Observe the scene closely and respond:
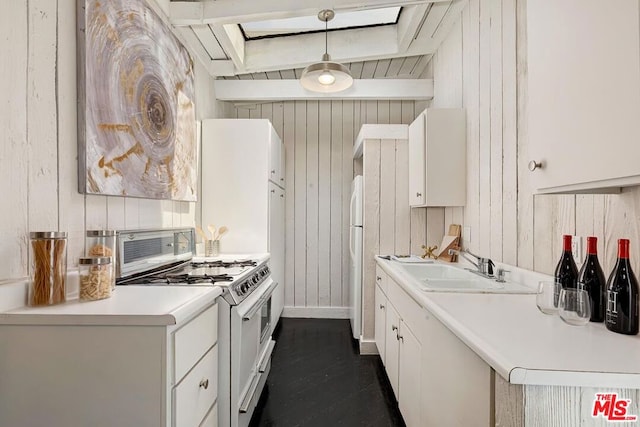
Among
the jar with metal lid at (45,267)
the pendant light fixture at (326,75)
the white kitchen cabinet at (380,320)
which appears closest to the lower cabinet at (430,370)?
the white kitchen cabinet at (380,320)

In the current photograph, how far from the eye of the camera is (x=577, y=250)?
142 cm

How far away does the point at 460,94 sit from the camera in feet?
8.96

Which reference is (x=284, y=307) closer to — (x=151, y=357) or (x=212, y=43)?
(x=212, y=43)

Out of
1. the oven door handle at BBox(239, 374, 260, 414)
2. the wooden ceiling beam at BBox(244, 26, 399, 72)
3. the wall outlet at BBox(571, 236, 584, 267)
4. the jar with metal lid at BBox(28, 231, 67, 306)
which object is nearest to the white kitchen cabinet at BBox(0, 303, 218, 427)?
the jar with metal lid at BBox(28, 231, 67, 306)

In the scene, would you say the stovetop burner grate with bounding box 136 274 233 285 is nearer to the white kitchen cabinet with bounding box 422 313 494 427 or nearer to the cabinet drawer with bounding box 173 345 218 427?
the cabinet drawer with bounding box 173 345 218 427

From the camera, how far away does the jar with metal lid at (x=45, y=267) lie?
119 cm

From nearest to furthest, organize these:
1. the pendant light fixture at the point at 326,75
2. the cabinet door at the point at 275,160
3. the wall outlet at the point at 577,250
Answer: the wall outlet at the point at 577,250, the pendant light fixture at the point at 326,75, the cabinet door at the point at 275,160

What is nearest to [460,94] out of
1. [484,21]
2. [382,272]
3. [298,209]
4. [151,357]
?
[484,21]

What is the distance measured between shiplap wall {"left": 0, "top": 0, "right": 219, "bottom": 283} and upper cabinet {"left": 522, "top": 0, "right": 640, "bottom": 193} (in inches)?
72.2

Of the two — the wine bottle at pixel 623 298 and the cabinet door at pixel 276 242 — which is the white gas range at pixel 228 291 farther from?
the wine bottle at pixel 623 298

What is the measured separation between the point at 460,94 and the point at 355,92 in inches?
45.0

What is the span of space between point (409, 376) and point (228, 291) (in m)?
1.06

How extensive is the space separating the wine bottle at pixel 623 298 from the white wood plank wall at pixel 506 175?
0.39ft

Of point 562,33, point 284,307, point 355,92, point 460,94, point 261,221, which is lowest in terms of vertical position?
point 284,307
